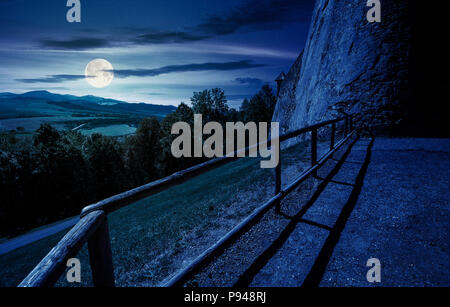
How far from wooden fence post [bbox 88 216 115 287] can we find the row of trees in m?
31.7

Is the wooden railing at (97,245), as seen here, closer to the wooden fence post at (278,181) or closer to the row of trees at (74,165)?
the wooden fence post at (278,181)

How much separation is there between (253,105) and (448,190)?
66623 millimetres

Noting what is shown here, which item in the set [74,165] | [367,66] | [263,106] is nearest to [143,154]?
A: [74,165]

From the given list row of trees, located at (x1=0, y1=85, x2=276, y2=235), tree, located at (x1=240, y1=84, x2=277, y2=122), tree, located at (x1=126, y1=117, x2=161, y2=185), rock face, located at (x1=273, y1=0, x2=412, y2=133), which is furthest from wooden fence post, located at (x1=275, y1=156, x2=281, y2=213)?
tree, located at (x1=240, y1=84, x2=277, y2=122)

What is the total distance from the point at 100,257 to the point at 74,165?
33.9 metres

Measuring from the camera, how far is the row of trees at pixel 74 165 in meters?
25.6

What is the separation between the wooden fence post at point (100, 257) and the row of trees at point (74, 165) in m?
31.7

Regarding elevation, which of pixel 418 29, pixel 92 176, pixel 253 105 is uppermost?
pixel 253 105

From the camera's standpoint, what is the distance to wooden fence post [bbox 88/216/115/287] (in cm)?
166

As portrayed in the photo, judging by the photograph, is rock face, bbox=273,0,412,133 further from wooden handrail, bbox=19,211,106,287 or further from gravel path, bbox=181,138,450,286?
wooden handrail, bbox=19,211,106,287
